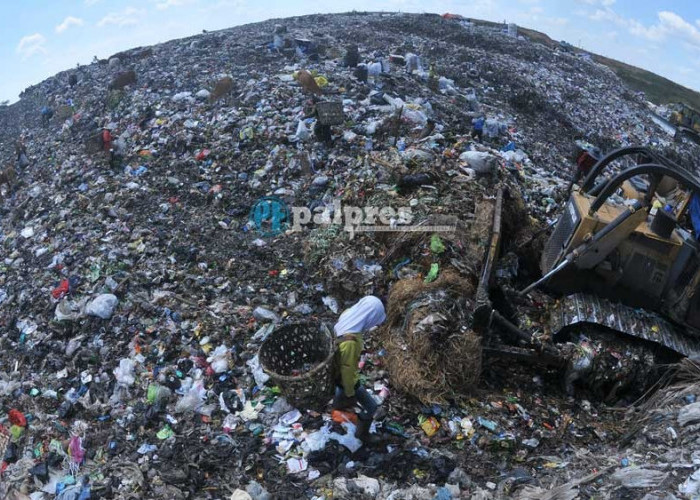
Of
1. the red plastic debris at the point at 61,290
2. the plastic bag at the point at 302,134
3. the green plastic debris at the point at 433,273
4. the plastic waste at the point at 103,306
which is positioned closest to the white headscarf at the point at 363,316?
the green plastic debris at the point at 433,273

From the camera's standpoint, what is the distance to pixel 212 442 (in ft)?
10.6

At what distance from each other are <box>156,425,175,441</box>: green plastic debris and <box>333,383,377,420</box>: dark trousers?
121 centimetres

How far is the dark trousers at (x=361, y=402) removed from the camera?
10.0ft

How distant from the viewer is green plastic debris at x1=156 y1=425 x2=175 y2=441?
130 inches

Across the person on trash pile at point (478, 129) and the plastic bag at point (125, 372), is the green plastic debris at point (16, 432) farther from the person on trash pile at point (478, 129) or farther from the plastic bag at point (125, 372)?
the person on trash pile at point (478, 129)

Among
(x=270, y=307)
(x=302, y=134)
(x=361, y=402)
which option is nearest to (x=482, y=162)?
(x=302, y=134)

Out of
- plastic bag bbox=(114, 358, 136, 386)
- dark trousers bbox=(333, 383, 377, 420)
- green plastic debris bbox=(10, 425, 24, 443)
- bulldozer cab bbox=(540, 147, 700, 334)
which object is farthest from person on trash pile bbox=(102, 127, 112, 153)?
bulldozer cab bbox=(540, 147, 700, 334)

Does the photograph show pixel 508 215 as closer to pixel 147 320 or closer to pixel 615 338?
pixel 615 338

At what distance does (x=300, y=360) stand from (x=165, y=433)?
1.10 meters

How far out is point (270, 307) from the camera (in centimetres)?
458

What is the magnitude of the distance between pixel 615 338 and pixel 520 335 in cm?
76

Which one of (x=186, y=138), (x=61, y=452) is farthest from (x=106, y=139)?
(x=61, y=452)

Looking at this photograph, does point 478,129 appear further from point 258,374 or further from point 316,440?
point 316,440

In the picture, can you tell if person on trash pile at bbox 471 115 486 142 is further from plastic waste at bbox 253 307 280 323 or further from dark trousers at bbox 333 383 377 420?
dark trousers at bbox 333 383 377 420
